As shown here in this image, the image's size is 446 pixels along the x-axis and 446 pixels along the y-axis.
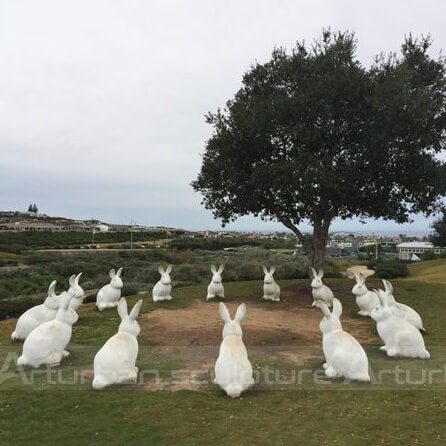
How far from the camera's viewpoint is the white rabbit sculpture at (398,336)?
915 cm

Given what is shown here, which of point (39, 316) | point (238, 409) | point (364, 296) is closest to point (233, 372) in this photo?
point (238, 409)

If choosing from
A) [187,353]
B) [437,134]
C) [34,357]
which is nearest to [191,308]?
[187,353]

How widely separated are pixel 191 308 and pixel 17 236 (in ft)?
178

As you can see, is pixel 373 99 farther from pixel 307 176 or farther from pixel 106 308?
pixel 106 308

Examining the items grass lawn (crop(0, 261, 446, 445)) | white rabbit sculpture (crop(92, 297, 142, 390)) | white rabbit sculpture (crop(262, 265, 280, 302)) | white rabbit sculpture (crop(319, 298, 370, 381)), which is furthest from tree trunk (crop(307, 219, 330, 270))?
white rabbit sculpture (crop(92, 297, 142, 390))

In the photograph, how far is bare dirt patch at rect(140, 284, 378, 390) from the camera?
9523 millimetres

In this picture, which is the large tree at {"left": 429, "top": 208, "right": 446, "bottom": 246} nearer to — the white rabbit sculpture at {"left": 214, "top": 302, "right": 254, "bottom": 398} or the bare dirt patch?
the bare dirt patch

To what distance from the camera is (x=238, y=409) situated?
22.5ft

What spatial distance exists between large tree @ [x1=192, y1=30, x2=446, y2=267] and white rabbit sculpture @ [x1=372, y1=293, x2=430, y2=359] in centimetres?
650

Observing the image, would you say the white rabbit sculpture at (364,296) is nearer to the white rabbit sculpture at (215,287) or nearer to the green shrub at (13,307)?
the white rabbit sculpture at (215,287)

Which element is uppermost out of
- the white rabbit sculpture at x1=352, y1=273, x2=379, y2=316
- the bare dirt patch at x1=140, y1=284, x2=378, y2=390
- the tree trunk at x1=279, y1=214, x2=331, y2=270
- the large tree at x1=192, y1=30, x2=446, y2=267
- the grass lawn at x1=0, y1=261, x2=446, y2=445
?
the large tree at x1=192, y1=30, x2=446, y2=267

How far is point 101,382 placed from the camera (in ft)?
25.1

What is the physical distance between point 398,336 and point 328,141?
940cm

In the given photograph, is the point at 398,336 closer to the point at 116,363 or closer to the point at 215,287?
the point at 116,363
